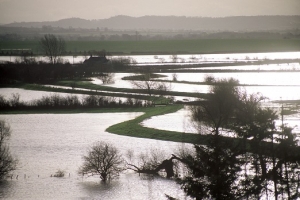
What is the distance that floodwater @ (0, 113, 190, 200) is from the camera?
24500 mm

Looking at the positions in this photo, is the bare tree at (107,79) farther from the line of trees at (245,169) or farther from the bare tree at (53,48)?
the line of trees at (245,169)

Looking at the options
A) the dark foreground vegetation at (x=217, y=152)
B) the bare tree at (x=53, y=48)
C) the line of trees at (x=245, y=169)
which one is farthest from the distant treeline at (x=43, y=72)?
the line of trees at (x=245, y=169)

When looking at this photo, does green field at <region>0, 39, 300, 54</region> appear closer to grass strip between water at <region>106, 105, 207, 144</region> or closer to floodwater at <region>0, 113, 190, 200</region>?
floodwater at <region>0, 113, 190, 200</region>

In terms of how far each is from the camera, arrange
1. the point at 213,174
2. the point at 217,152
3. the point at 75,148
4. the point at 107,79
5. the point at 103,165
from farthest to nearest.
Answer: the point at 107,79, the point at 75,148, the point at 103,165, the point at 217,152, the point at 213,174

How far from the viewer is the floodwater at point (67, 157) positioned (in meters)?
24.5

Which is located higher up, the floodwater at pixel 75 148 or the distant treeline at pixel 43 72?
the distant treeline at pixel 43 72

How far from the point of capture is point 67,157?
30656 mm

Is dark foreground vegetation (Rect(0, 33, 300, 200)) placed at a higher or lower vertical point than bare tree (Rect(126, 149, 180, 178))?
higher

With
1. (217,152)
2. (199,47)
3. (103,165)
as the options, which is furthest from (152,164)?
(199,47)

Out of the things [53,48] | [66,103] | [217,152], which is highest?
[53,48]

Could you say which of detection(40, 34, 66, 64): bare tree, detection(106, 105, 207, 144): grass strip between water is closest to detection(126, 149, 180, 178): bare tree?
detection(106, 105, 207, 144): grass strip between water

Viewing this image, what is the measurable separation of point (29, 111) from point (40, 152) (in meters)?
16.0

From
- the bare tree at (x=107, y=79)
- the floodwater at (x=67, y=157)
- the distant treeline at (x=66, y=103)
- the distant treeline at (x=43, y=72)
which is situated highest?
the distant treeline at (x=43, y=72)

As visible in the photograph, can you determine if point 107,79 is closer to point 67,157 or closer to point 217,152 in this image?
point 67,157
